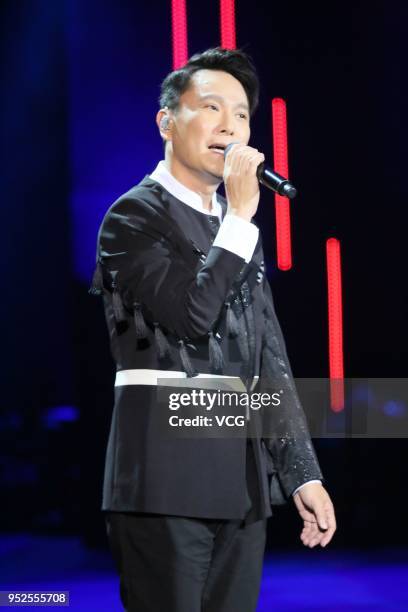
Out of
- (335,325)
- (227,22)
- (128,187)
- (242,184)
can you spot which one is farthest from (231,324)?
(128,187)

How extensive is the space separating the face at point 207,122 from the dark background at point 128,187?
172 cm

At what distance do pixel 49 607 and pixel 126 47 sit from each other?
1.94m

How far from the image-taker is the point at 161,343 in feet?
4.12

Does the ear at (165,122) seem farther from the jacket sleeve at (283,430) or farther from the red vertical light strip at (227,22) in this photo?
the red vertical light strip at (227,22)

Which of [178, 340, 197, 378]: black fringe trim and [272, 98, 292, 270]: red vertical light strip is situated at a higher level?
[272, 98, 292, 270]: red vertical light strip

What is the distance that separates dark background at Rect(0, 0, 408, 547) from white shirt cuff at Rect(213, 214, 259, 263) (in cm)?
199

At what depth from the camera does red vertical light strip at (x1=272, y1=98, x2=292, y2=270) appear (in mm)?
2371

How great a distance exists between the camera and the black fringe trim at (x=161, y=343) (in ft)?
4.10

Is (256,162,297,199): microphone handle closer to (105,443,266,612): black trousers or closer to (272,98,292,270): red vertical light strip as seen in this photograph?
(105,443,266,612): black trousers

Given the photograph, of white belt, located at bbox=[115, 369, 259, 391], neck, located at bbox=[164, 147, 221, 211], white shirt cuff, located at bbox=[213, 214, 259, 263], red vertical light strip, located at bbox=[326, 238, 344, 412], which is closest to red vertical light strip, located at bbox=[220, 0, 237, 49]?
red vertical light strip, located at bbox=[326, 238, 344, 412]

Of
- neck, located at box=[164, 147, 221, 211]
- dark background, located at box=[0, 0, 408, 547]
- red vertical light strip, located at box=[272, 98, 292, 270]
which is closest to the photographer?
neck, located at box=[164, 147, 221, 211]

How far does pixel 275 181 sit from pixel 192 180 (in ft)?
0.57

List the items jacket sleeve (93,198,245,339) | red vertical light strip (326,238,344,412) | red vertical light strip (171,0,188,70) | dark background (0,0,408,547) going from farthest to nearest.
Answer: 1. dark background (0,0,408,547)
2. red vertical light strip (326,238,344,412)
3. red vertical light strip (171,0,188,70)
4. jacket sleeve (93,198,245,339)

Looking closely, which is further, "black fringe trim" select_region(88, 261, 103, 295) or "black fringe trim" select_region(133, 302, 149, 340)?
"black fringe trim" select_region(88, 261, 103, 295)
